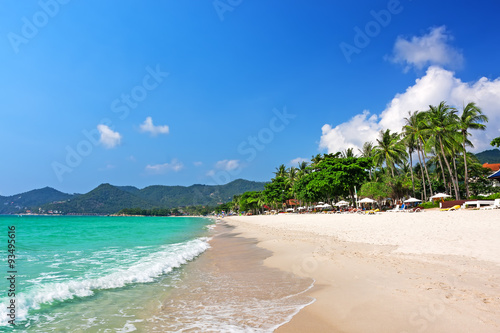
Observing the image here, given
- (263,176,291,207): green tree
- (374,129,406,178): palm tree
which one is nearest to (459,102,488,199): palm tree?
(374,129,406,178): palm tree

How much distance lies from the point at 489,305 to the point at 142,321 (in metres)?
5.27

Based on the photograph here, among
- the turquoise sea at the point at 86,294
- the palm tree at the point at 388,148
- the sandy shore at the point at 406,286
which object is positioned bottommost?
the turquoise sea at the point at 86,294

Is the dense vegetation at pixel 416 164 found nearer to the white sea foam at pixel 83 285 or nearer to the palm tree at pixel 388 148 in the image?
the palm tree at pixel 388 148

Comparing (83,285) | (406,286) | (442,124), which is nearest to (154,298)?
(83,285)

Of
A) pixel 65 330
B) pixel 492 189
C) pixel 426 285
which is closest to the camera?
pixel 65 330

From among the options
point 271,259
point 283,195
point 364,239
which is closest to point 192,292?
point 271,259

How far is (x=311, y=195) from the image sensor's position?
188 ft

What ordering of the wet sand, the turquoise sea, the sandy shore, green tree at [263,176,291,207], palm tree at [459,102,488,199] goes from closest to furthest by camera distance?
the sandy shore < the wet sand < the turquoise sea < palm tree at [459,102,488,199] < green tree at [263,176,291,207]

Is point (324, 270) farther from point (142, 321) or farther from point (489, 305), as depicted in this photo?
point (142, 321)

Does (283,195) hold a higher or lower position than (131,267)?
higher

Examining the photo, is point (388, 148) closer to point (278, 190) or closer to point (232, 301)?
point (278, 190)

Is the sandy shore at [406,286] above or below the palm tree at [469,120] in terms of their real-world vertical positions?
below

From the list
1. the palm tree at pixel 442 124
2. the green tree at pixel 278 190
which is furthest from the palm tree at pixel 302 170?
the palm tree at pixel 442 124

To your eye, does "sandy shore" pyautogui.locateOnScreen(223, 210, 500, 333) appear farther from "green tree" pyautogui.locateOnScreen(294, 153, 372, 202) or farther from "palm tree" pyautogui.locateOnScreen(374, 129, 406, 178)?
"palm tree" pyautogui.locateOnScreen(374, 129, 406, 178)
